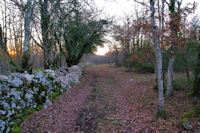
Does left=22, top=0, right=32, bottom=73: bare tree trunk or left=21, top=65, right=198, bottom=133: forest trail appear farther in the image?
left=22, top=0, right=32, bottom=73: bare tree trunk

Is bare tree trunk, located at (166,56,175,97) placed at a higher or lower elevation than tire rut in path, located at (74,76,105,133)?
higher

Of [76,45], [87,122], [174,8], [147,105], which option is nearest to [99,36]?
[76,45]

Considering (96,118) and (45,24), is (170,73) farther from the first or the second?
(45,24)

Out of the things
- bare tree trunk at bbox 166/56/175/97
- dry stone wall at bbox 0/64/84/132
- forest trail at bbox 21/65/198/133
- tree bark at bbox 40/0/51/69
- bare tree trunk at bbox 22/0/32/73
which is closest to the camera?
dry stone wall at bbox 0/64/84/132

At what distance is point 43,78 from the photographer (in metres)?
6.56

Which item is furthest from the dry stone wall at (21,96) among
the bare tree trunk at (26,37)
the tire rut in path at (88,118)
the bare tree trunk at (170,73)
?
the bare tree trunk at (170,73)

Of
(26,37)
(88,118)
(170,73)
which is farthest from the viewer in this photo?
(170,73)

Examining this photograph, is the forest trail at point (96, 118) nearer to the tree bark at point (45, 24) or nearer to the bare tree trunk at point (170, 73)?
the bare tree trunk at point (170, 73)

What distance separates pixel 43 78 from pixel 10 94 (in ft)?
6.84

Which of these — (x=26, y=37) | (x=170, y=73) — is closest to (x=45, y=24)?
(x=26, y=37)

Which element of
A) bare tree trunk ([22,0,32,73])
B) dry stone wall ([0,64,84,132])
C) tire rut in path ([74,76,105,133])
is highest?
bare tree trunk ([22,0,32,73])

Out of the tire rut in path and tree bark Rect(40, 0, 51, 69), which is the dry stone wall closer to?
the tire rut in path

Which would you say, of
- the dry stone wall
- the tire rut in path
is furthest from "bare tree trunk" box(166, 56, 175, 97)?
the dry stone wall

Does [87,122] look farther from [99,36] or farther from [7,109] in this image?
[99,36]
